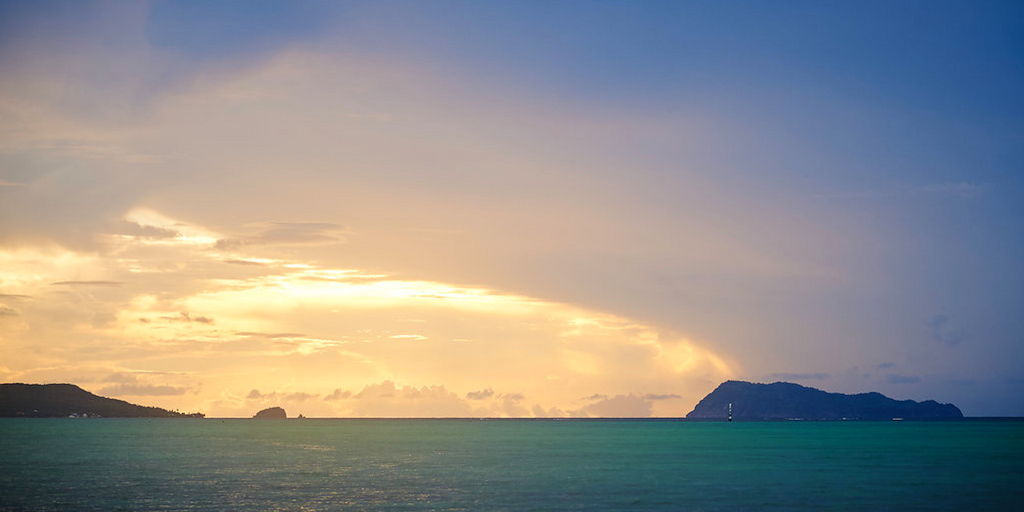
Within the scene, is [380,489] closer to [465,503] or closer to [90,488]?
[465,503]

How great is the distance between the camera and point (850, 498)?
68312 mm

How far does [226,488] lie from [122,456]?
56.3 metres

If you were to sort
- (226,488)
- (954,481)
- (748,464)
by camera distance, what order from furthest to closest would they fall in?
(748,464) → (954,481) → (226,488)

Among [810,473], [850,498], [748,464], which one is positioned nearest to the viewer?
[850,498]

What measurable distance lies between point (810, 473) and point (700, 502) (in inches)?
1414

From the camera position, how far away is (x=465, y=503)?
209 ft

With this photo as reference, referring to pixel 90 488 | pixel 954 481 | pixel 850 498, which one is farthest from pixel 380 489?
pixel 954 481

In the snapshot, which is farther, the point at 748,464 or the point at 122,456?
the point at 122,456

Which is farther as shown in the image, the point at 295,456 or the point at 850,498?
the point at 295,456

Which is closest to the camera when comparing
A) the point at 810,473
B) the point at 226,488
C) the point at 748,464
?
the point at 226,488

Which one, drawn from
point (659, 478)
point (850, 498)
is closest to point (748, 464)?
point (659, 478)

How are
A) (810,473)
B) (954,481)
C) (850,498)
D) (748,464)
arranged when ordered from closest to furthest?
(850,498) < (954,481) < (810,473) < (748,464)

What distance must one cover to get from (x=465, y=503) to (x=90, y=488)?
115 feet

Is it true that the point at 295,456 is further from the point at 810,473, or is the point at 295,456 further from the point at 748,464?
the point at 810,473
